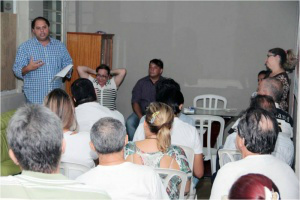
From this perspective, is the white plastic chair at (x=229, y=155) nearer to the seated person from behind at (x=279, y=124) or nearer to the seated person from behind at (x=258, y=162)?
the seated person from behind at (x=279, y=124)

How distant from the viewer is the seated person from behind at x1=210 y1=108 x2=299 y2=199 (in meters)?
2.35

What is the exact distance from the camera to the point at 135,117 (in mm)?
6465

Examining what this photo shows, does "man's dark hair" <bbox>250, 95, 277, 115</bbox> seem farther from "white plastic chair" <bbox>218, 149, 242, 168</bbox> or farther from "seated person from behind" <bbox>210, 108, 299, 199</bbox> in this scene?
"seated person from behind" <bbox>210, 108, 299, 199</bbox>

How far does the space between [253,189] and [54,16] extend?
5.80 meters

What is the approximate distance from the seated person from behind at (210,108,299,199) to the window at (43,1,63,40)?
4436mm

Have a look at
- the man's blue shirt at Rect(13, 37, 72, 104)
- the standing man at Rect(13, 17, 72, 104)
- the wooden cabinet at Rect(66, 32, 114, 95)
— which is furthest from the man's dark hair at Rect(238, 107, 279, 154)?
the wooden cabinet at Rect(66, 32, 114, 95)

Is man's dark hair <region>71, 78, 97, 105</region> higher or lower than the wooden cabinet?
lower

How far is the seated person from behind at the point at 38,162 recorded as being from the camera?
182 cm

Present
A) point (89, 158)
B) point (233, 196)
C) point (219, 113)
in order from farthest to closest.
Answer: point (219, 113) → point (89, 158) → point (233, 196)

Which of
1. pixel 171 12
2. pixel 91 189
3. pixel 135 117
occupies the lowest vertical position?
pixel 135 117

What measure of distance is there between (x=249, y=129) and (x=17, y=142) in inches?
47.6

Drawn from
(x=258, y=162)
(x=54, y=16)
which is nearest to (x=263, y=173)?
(x=258, y=162)

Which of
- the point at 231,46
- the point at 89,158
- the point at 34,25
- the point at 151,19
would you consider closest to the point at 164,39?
the point at 151,19

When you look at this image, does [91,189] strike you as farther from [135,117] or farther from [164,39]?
[164,39]
